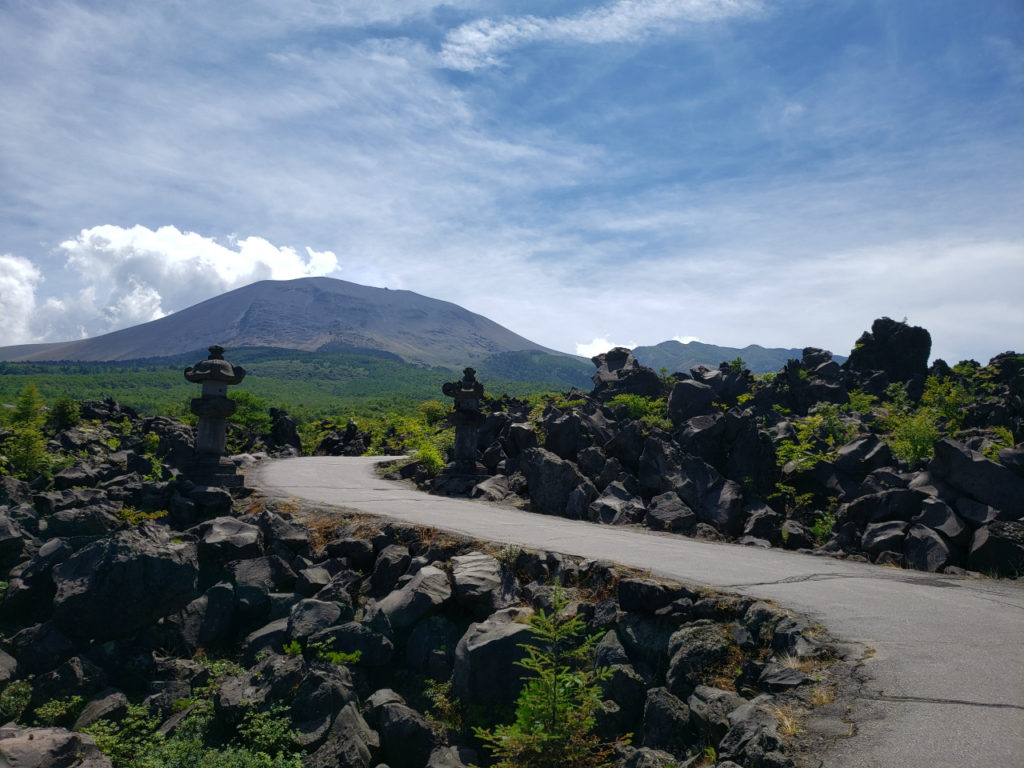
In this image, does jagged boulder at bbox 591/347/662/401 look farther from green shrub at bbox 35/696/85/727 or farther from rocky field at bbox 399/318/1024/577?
green shrub at bbox 35/696/85/727

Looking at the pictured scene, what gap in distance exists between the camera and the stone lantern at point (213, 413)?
1645 centimetres

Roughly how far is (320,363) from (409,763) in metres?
192

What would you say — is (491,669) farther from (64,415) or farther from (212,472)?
(64,415)

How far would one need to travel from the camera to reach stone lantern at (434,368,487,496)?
1864cm

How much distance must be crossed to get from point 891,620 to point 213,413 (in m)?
15.5

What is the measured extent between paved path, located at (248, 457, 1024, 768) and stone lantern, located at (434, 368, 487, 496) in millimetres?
4293

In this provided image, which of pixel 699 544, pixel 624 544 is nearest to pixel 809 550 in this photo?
pixel 699 544

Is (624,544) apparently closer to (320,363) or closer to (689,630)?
(689,630)

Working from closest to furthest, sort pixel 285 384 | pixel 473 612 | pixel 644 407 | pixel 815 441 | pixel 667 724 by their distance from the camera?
1. pixel 667 724
2. pixel 473 612
3. pixel 815 441
4. pixel 644 407
5. pixel 285 384

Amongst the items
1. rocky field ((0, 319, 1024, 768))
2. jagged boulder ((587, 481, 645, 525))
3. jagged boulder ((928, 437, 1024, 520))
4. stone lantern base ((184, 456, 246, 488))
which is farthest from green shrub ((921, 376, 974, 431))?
stone lantern base ((184, 456, 246, 488))

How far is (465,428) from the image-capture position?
63.8ft

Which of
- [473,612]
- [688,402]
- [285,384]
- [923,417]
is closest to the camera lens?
[473,612]

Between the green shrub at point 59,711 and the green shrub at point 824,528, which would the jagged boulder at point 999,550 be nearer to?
the green shrub at point 824,528

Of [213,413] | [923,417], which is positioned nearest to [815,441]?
[923,417]
